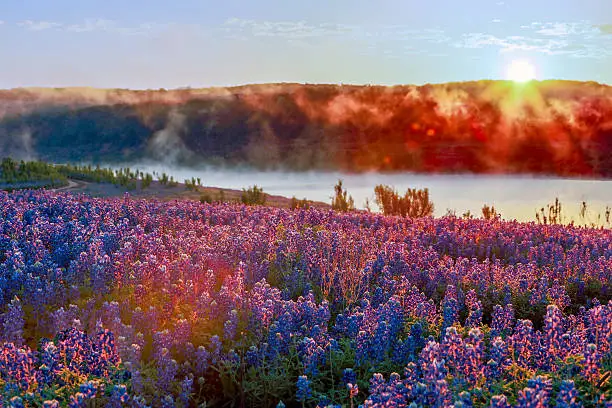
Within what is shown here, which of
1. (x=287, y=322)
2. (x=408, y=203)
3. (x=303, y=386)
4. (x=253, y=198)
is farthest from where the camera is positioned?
A: (x=253, y=198)

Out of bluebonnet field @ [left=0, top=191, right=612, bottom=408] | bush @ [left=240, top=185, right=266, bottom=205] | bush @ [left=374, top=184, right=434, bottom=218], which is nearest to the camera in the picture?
bluebonnet field @ [left=0, top=191, right=612, bottom=408]

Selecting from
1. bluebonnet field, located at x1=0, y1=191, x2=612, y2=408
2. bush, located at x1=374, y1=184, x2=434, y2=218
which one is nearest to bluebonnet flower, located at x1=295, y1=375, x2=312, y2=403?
bluebonnet field, located at x1=0, y1=191, x2=612, y2=408

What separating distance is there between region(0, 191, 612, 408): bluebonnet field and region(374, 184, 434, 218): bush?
8331 mm

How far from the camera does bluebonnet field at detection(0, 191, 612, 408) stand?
12.5 feet

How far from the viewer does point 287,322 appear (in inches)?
195

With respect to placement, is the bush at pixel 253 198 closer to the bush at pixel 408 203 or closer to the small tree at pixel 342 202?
the small tree at pixel 342 202

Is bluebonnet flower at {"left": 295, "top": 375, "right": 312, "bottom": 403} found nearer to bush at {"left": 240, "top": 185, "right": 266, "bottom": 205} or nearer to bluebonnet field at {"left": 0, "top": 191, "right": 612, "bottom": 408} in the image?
bluebonnet field at {"left": 0, "top": 191, "right": 612, "bottom": 408}

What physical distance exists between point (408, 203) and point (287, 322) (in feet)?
43.6

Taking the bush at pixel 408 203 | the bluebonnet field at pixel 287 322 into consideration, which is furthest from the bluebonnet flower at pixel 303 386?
the bush at pixel 408 203

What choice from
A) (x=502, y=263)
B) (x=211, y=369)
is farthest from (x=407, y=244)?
(x=211, y=369)

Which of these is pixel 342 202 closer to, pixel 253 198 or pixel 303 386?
pixel 253 198

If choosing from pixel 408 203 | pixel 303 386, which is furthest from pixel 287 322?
pixel 408 203

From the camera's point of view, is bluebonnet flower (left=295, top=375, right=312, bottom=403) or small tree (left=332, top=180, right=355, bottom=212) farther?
small tree (left=332, top=180, right=355, bottom=212)

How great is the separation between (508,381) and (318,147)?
230ft
